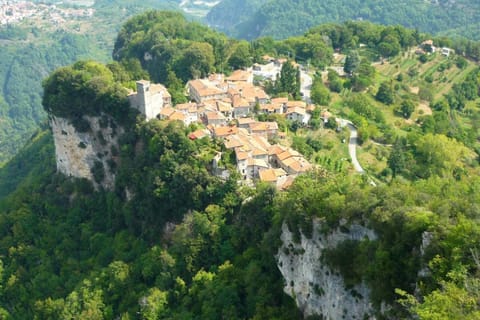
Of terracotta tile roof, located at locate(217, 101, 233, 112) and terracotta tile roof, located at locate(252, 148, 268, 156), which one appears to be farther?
terracotta tile roof, located at locate(217, 101, 233, 112)

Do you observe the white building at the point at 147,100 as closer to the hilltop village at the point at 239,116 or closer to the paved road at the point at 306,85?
the hilltop village at the point at 239,116

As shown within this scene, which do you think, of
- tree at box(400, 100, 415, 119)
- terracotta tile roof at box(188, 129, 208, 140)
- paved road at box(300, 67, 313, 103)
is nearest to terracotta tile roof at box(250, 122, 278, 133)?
terracotta tile roof at box(188, 129, 208, 140)

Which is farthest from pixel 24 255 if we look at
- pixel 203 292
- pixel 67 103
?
pixel 203 292

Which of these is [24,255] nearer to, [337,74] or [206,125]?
[206,125]

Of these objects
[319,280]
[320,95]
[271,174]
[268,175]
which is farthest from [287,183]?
[320,95]

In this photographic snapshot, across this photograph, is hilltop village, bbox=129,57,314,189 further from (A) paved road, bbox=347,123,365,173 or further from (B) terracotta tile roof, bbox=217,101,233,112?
(A) paved road, bbox=347,123,365,173

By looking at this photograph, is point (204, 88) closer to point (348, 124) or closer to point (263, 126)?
point (263, 126)

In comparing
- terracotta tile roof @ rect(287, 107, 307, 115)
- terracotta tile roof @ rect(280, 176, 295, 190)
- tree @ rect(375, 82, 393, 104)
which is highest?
terracotta tile roof @ rect(280, 176, 295, 190)
